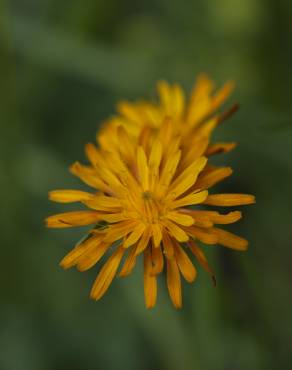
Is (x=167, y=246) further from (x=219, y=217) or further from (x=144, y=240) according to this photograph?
(x=219, y=217)

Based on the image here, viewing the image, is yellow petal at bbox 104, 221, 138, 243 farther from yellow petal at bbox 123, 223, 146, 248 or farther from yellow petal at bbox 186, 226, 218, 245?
yellow petal at bbox 186, 226, 218, 245

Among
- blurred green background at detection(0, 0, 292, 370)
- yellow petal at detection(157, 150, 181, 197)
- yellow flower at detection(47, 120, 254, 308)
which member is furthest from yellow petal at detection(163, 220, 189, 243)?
blurred green background at detection(0, 0, 292, 370)

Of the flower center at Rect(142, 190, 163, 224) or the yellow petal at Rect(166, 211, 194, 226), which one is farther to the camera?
the flower center at Rect(142, 190, 163, 224)

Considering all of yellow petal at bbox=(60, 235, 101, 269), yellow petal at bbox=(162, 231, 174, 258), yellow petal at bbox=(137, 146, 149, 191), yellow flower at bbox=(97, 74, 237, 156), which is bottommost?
yellow petal at bbox=(162, 231, 174, 258)

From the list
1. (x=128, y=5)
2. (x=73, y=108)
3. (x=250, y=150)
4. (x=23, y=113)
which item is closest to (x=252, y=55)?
(x=250, y=150)

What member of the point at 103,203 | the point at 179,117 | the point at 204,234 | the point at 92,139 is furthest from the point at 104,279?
the point at 92,139

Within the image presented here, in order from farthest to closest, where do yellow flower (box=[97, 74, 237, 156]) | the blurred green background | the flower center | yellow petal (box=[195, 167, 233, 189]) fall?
the blurred green background
yellow flower (box=[97, 74, 237, 156])
the flower center
yellow petal (box=[195, 167, 233, 189])
